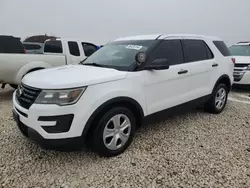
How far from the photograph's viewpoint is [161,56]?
12.1 feet

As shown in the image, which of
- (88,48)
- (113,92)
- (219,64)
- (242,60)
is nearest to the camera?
(113,92)

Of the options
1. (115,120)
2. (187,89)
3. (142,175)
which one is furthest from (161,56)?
(142,175)

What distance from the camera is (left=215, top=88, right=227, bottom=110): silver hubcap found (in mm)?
4953

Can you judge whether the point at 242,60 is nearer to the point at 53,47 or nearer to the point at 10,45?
the point at 53,47

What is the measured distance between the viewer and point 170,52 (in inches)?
152

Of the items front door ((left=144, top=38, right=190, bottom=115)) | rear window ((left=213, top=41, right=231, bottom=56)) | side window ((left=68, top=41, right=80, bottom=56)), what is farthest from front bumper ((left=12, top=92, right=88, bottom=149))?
side window ((left=68, top=41, right=80, bottom=56))

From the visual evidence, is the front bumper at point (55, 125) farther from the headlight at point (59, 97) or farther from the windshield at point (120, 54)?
the windshield at point (120, 54)

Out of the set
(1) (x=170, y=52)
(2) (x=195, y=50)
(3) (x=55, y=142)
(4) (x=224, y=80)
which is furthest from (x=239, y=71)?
(3) (x=55, y=142)

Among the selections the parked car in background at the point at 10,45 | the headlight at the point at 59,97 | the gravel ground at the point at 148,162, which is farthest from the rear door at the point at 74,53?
the headlight at the point at 59,97

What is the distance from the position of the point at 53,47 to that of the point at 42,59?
140 centimetres

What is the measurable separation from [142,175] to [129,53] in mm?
1834

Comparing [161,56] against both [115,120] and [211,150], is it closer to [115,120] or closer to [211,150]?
[115,120]

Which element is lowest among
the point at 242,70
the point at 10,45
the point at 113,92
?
the point at 242,70

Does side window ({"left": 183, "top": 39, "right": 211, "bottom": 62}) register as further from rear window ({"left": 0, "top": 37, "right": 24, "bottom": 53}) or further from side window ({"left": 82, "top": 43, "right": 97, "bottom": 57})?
rear window ({"left": 0, "top": 37, "right": 24, "bottom": 53})
